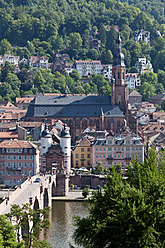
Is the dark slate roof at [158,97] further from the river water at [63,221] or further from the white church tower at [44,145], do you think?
the river water at [63,221]

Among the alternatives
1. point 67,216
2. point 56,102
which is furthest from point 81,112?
point 67,216

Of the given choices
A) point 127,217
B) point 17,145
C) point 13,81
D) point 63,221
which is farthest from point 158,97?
point 127,217

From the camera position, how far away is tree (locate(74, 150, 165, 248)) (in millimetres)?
49719

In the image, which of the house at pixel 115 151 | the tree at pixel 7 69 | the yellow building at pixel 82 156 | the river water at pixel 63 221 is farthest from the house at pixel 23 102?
the river water at pixel 63 221

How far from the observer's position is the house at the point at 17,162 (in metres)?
96.6

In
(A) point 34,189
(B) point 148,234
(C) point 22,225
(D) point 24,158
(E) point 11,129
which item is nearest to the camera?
(B) point 148,234

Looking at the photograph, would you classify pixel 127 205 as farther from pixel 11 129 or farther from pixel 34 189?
pixel 11 129

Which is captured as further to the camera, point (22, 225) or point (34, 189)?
point (34, 189)

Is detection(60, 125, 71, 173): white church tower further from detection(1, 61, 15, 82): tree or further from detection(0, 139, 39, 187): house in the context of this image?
detection(1, 61, 15, 82): tree

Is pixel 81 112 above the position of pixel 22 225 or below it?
above

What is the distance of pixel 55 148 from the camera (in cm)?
9831

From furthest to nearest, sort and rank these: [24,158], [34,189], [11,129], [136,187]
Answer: [11,129] → [24,158] → [34,189] → [136,187]

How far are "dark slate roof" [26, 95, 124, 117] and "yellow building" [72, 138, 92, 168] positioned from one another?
98.2 feet

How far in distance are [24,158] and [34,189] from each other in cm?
1943
